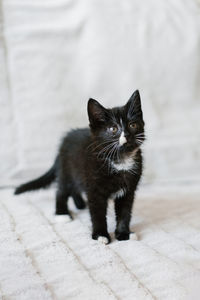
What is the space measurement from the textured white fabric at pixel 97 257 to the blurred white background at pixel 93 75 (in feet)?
1.71

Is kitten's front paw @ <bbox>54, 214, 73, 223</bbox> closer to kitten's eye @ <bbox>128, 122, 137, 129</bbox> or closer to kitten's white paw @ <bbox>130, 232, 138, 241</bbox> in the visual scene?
kitten's white paw @ <bbox>130, 232, 138, 241</bbox>

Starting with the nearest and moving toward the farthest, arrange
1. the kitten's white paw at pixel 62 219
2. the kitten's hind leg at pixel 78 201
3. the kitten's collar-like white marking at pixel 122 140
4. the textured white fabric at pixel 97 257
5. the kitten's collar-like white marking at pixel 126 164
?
the textured white fabric at pixel 97 257, the kitten's collar-like white marking at pixel 122 140, the kitten's collar-like white marking at pixel 126 164, the kitten's white paw at pixel 62 219, the kitten's hind leg at pixel 78 201

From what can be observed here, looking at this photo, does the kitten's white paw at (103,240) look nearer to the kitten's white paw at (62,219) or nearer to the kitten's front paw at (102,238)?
the kitten's front paw at (102,238)

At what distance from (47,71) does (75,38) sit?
0.26 metres

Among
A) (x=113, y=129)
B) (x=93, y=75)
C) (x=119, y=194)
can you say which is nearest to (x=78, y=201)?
(x=119, y=194)

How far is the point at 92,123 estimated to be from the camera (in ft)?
4.46

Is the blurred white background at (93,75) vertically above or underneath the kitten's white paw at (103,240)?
above

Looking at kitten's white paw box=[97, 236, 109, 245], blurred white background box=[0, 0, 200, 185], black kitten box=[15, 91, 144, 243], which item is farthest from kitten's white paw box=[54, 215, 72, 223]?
blurred white background box=[0, 0, 200, 185]

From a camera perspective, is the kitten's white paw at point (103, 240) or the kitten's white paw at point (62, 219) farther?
the kitten's white paw at point (62, 219)

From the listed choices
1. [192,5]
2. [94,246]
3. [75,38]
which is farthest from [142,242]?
[192,5]

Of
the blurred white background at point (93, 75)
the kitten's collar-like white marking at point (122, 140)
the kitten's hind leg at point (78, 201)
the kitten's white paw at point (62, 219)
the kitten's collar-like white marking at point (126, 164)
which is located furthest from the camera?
the blurred white background at point (93, 75)

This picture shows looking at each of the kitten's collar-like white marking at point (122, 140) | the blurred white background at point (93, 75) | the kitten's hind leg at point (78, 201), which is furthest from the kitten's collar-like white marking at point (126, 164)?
the blurred white background at point (93, 75)

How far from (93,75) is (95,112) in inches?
35.7

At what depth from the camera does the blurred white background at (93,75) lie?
214 centimetres
